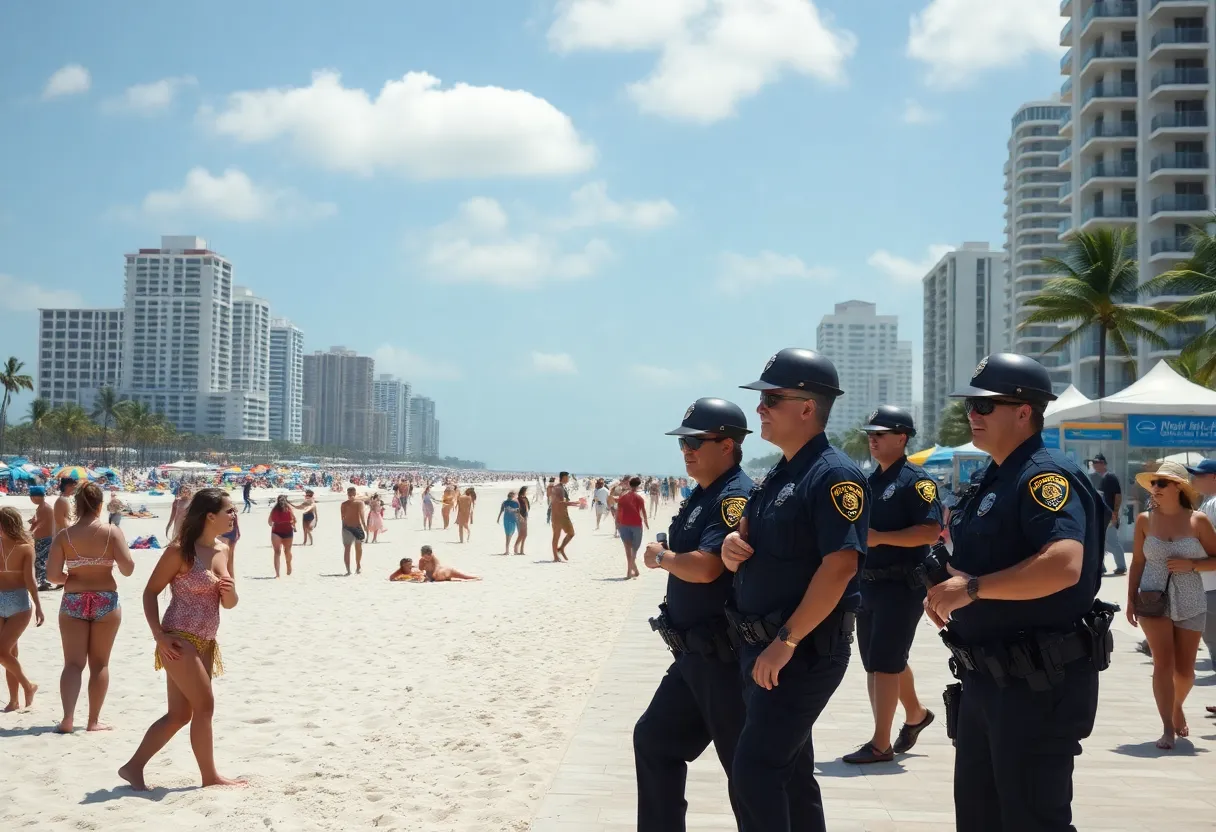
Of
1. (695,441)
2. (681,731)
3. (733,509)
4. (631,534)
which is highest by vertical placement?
(695,441)

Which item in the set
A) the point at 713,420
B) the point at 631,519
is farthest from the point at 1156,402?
the point at 713,420

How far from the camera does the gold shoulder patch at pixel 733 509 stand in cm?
383

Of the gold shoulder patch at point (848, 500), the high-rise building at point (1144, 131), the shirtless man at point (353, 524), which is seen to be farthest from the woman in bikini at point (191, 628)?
the high-rise building at point (1144, 131)

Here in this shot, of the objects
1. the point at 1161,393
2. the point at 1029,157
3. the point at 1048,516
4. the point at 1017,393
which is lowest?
the point at 1048,516

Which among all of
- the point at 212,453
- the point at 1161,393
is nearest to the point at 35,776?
the point at 1161,393

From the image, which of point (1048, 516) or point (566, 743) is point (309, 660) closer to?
point (566, 743)

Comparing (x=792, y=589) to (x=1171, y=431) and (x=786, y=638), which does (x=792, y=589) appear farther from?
(x=1171, y=431)

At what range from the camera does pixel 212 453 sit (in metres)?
166

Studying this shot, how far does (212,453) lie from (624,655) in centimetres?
16810

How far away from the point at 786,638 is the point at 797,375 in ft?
3.06

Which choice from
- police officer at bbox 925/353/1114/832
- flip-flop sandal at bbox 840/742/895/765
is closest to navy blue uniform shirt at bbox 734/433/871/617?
police officer at bbox 925/353/1114/832

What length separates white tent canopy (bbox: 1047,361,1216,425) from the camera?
68.2 feet

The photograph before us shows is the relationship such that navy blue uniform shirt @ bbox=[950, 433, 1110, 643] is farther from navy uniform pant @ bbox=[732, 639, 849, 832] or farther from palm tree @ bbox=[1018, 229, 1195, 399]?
palm tree @ bbox=[1018, 229, 1195, 399]

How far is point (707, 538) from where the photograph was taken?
385cm
